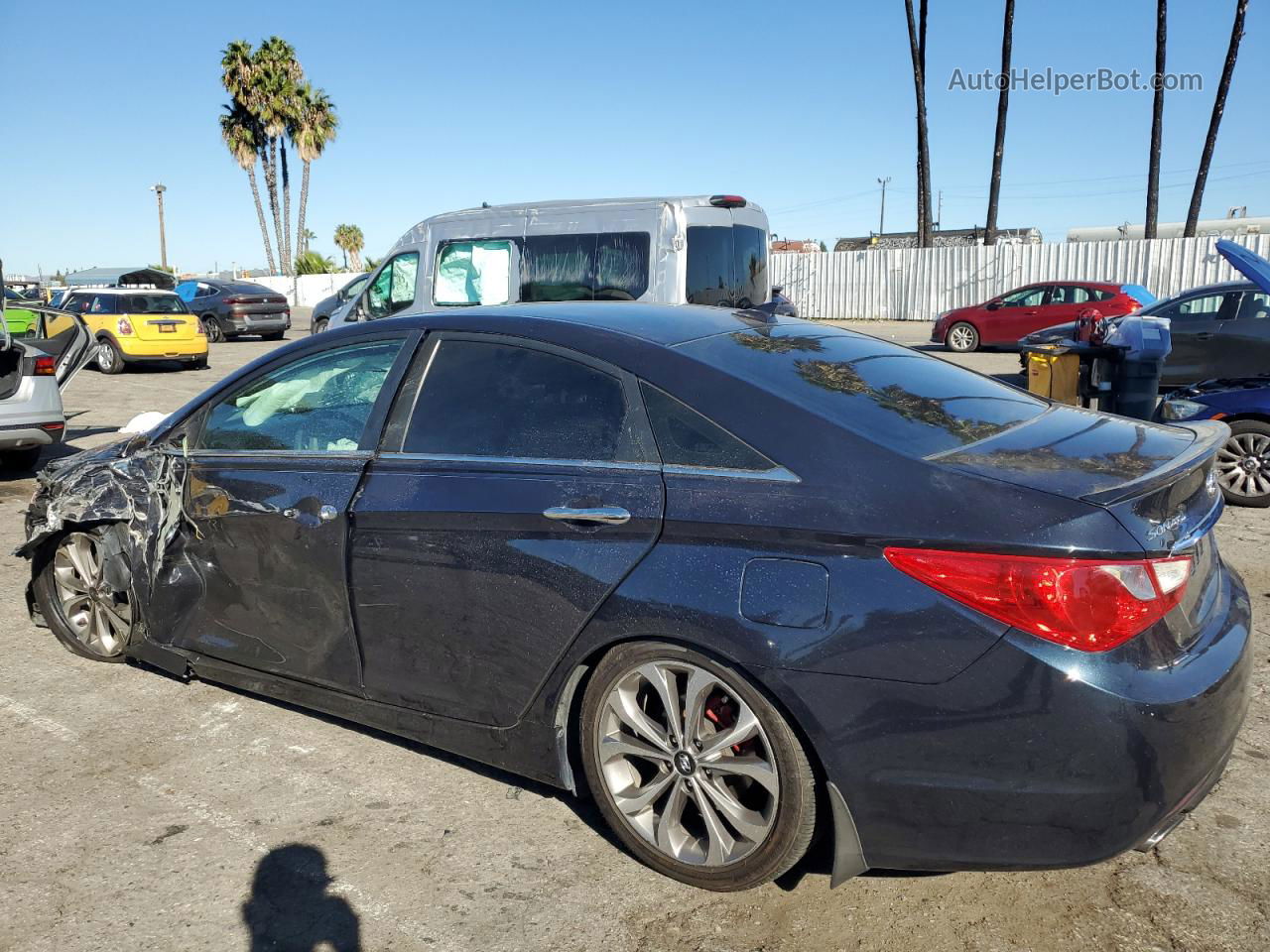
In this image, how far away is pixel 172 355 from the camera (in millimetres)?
17453

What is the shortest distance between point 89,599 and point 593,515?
9.04ft

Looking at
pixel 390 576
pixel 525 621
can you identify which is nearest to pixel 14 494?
pixel 390 576

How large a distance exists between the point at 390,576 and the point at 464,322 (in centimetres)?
86

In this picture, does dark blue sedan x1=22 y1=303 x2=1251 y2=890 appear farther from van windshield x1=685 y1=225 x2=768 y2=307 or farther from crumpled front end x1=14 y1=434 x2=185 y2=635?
van windshield x1=685 y1=225 x2=768 y2=307

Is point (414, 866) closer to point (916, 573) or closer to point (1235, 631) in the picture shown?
point (916, 573)

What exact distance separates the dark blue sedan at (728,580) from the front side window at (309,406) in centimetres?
1

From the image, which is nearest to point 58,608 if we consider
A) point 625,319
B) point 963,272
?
point 625,319

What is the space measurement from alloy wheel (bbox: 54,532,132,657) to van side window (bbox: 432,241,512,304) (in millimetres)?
5909

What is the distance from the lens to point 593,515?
2.82 metres

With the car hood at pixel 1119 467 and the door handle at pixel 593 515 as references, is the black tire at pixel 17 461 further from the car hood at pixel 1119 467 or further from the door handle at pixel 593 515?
the car hood at pixel 1119 467

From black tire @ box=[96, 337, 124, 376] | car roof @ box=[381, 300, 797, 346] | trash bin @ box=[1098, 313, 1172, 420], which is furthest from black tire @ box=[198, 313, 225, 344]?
car roof @ box=[381, 300, 797, 346]

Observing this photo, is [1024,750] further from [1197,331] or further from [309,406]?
[1197,331]

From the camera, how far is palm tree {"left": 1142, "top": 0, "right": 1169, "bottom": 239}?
29.5 meters

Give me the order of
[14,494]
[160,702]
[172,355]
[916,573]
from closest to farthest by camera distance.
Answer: [916,573]
[160,702]
[14,494]
[172,355]
